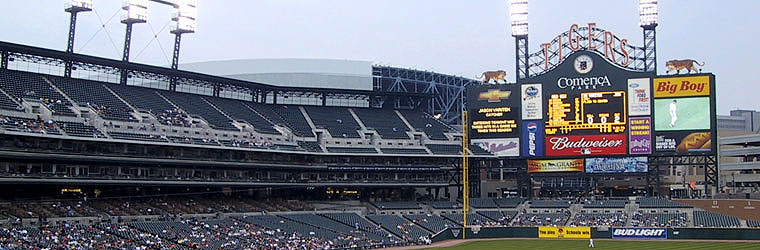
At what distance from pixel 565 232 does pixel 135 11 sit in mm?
43081

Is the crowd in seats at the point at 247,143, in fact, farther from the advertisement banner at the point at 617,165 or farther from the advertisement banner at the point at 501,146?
the advertisement banner at the point at 617,165

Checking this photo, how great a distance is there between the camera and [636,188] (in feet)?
290

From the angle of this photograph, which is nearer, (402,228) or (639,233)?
(639,233)

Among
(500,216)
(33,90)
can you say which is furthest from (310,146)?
(33,90)

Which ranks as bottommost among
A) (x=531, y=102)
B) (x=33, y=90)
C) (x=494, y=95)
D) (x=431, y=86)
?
(x=33, y=90)

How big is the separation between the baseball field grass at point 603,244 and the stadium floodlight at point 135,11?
32203mm

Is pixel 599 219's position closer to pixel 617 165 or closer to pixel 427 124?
pixel 617 165

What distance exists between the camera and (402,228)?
7594 cm

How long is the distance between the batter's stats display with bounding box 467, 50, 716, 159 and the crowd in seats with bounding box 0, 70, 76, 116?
40.7 m

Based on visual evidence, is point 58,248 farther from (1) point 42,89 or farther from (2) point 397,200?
(2) point 397,200

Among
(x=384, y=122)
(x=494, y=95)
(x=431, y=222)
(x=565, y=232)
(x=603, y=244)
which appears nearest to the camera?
(x=603, y=244)

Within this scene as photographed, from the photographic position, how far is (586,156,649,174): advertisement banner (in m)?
80.4

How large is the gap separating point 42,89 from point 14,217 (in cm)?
1277

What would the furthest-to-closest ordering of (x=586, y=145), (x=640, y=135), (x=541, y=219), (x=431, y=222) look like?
(x=586, y=145) < (x=541, y=219) < (x=431, y=222) < (x=640, y=135)
